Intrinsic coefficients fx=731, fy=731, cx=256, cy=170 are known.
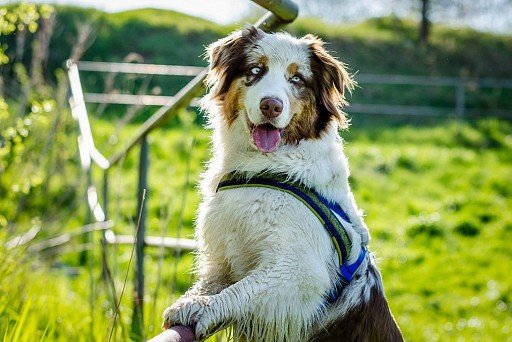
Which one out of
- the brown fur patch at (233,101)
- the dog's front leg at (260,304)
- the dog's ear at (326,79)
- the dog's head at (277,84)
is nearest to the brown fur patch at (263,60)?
the dog's head at (277,84)

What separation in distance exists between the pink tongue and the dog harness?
0.34 ft

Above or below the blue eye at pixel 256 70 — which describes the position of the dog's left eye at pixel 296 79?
below

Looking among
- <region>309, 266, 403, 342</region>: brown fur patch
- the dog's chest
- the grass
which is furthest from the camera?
the grass

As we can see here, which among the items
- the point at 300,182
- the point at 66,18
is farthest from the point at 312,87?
the point at 66,18

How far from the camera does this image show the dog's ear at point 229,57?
306cm

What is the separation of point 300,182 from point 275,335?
590 mm

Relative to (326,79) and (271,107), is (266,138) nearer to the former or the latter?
(271,107)

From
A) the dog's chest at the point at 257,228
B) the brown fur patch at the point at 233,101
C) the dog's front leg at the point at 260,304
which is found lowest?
the dog's front leg at the point at 260,304

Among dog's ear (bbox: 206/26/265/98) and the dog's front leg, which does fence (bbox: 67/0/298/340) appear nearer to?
dog's ear (bbox: 206/26/265/98)

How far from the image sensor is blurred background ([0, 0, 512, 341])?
170 inches

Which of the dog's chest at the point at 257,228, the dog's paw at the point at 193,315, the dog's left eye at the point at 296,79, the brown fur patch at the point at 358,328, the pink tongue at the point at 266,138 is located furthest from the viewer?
the dog's left eye at the point at 296,79

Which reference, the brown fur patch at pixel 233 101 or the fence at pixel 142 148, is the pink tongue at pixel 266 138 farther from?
the fence at pixel 142 148

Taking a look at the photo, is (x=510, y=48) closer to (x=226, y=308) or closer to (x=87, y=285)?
(x=87, y=285)

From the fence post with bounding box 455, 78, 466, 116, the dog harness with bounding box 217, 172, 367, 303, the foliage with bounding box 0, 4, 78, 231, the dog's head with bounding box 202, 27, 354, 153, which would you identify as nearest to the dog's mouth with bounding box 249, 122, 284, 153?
the dog's head with bounding box 202, 27, 354, 153
